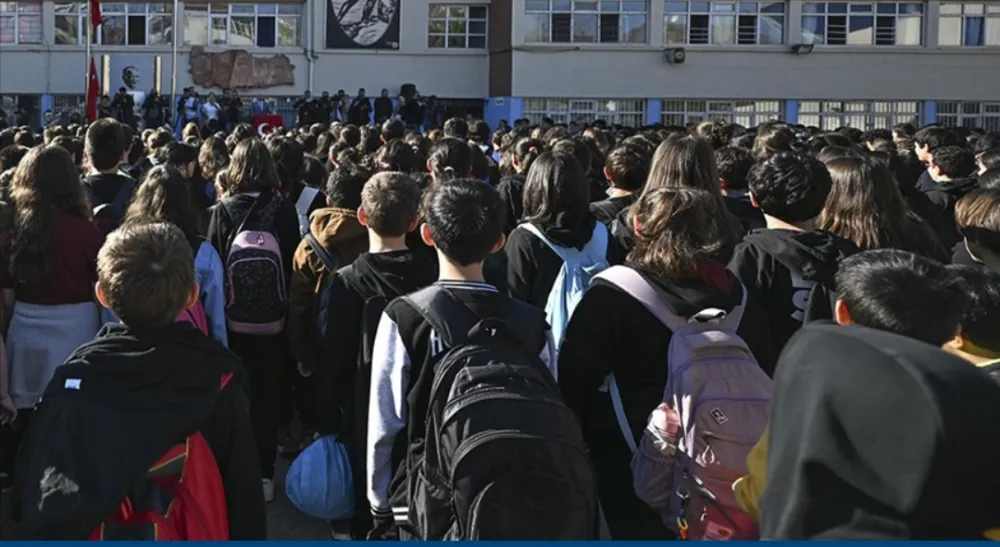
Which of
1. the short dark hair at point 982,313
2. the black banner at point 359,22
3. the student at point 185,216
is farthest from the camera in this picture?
the black banner at point 359,22

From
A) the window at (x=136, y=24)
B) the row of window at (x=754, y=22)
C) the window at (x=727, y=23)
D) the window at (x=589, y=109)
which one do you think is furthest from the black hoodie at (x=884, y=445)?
the window at (x=136, y=24)

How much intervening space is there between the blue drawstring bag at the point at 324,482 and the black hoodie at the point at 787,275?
1.57 metres

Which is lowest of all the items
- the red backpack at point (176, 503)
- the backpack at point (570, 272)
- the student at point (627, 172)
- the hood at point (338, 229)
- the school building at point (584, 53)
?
the red backpack at point (176, 503)

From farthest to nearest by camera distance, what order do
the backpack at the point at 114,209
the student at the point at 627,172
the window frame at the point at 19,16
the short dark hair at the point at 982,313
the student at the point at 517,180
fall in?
1. the window frame at the point at 19,16
2. the student at the point at 517,180
3. the student at the point at 627,172
4. the backpack at the point at 114,209
5. the short dark hair at the point at 982,313

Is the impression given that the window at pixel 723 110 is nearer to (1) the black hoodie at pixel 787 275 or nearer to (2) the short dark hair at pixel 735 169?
(2) the short dark hair at pixel 735 169

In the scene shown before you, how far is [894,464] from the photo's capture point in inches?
64.0

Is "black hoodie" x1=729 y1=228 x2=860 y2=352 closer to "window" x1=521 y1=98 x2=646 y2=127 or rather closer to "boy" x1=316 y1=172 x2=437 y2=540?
"boy" x1=316 y1=172 x2=437 y2=540

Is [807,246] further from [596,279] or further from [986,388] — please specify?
[986,388]

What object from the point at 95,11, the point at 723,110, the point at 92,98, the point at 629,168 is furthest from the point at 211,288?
the point at 723,110

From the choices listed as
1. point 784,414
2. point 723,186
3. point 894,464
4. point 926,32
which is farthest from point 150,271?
point 926,32

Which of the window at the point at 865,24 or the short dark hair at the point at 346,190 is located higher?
the window at the point at 865,24

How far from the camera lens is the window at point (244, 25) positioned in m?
→ 35.4

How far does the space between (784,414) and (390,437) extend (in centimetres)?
166

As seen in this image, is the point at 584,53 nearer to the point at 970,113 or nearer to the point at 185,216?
the point at 970,113
